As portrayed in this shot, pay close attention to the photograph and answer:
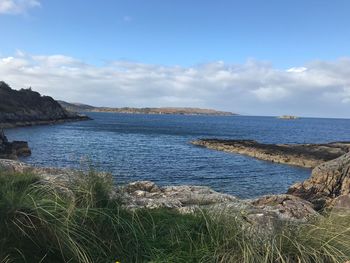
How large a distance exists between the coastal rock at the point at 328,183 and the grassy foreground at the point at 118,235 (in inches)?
643

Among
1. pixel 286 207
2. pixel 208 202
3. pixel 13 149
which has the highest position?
pixel 208 202

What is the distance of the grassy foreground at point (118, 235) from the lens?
4699 mm

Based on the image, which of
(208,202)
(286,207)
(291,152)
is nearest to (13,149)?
(291,152)

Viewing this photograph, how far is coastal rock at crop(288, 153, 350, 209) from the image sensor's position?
71.2 feet

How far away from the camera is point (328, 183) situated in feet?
74.9

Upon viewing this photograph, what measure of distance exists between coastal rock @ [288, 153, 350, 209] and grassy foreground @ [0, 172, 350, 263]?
16.3 m

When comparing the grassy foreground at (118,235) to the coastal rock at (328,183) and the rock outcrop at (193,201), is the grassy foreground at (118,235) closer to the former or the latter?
the rock outcrop at (193,201)

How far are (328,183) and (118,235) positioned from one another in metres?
19.6

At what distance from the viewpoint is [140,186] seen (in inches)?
537

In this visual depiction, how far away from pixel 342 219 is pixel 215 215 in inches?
74.4

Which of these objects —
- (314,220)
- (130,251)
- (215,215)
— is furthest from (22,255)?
(314,220)

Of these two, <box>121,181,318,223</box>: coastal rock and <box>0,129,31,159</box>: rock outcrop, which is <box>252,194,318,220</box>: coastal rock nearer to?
<box>121,181,318,223</box>: coastal rock

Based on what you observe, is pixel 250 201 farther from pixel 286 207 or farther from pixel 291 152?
pixel 291 152

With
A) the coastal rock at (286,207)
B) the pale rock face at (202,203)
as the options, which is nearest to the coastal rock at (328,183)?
the coastal rock at (286,207)
